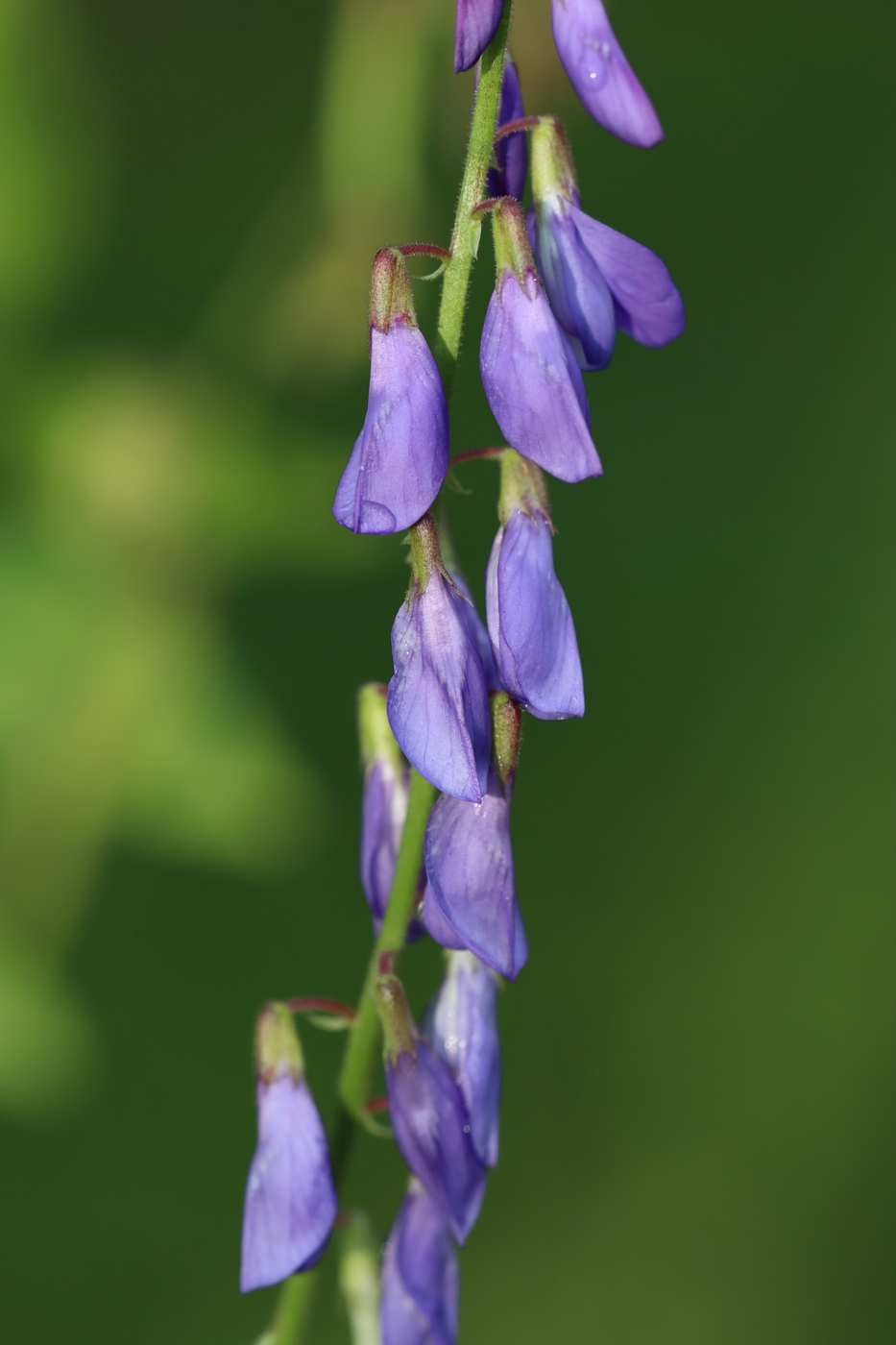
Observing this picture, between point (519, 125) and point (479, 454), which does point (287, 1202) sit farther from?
point (519, 125)

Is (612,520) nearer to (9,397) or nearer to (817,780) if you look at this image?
(817,780)

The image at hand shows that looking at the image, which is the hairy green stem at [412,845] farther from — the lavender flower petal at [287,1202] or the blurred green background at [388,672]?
the blurred green background at [388,672]

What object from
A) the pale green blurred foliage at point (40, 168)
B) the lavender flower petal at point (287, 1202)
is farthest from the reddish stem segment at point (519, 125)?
the pale green blurred foliage at point (40, 168)

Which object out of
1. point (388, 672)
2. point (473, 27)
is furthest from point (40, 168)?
point (473, 27)

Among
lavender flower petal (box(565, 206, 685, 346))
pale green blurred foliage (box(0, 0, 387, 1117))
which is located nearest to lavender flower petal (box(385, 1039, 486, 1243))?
lavender flower petal (box(565, 206, 685, 346))

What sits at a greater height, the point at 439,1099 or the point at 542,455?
the point at 542,455

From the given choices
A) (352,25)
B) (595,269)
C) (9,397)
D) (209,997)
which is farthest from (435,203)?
(595,269)

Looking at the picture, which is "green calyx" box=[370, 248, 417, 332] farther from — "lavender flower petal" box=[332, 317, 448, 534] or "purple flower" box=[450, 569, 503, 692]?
"purple flower" box=[450, 569, 503, 692]

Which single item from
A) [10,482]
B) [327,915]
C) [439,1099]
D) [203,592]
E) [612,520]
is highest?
[612,520]
